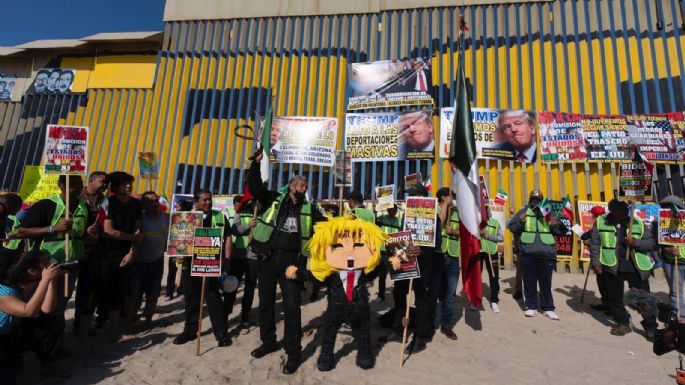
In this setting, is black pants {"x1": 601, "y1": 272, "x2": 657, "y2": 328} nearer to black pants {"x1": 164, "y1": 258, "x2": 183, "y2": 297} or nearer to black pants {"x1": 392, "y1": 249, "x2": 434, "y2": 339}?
black pants {"x1": 392, "y1": 249, "x2": 434, "y2": 339}

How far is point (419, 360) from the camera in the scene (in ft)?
13.6

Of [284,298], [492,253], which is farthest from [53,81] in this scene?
[492,253]

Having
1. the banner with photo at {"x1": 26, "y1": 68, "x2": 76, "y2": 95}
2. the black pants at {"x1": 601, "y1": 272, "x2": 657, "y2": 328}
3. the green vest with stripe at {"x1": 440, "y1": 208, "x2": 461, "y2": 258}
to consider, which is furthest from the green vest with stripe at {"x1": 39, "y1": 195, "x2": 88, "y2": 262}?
the banner with photo at {"x1": 26, "y1": 68, "x2": 76, "y2": 95}

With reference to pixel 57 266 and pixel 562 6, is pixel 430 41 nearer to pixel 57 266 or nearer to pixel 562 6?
pixel 562 6

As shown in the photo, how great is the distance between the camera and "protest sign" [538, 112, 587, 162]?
39.0 ft

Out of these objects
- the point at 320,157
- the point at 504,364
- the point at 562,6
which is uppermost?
the point at 562,6

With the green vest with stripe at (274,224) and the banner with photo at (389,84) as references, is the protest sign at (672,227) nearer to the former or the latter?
the green vest with stripe at (274,224)

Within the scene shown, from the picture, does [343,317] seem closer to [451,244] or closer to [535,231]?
[451,244]

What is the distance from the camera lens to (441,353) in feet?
14.3

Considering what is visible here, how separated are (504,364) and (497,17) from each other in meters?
13.9

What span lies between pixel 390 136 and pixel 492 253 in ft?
24.1

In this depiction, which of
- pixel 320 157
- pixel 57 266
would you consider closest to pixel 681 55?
pixel 320 157

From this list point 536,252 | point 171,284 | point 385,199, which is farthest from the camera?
point 385,199

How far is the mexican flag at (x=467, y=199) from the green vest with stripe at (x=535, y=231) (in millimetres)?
1481
